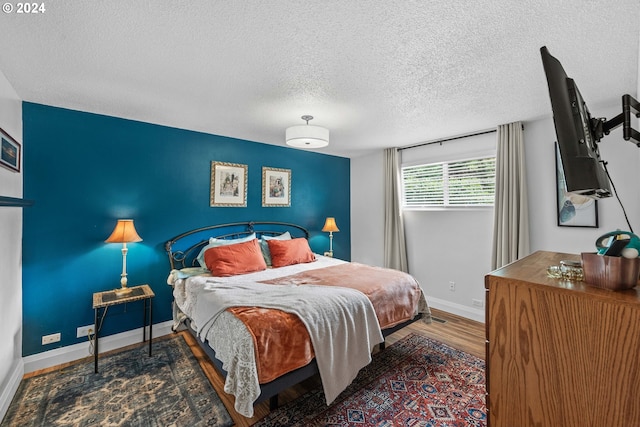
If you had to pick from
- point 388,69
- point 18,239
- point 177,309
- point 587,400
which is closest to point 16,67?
point 18,239

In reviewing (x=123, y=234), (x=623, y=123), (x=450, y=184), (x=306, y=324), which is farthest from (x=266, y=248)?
(x=623, y=123)

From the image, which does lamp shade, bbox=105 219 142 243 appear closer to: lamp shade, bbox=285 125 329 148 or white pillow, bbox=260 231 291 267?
white pillow, bbox=260 231 291 267

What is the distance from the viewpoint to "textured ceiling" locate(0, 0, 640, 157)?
147 cm

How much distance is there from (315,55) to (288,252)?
8.09ft

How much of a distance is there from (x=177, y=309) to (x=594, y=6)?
4057mm

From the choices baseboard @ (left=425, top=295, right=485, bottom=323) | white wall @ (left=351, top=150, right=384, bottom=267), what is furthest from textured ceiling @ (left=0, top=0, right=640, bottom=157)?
baseboard @ (left=425, top=295, right=485, bottom=323)

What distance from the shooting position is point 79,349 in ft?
9.00

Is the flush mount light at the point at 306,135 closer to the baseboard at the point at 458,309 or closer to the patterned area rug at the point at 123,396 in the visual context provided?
the patterned area rug at the point at 123,396

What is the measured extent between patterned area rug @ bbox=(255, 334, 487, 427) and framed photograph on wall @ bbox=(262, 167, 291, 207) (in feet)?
8.46

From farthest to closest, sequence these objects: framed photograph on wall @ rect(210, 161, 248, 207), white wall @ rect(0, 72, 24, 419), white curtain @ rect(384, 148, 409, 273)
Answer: white curtain @ rect(384, 148, 409, 273), framed photograph on wall @ rect(210, 161, 248, 207), white wall @ rect(0, 72, 24, 419)

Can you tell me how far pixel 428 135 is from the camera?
3828mm

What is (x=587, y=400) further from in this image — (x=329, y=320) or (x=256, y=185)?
(x=256, y=185)

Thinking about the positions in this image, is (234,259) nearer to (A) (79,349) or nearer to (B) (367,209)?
(A) (79,349)

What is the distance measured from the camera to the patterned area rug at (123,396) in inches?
75.5
